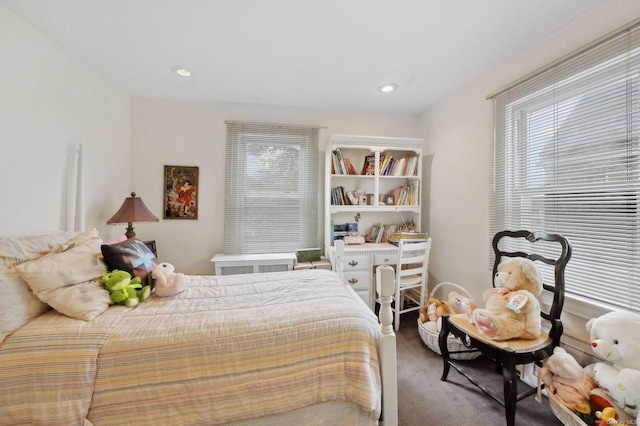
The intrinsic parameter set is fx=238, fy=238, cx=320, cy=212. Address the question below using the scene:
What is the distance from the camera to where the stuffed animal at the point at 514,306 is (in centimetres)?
144

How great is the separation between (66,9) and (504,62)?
3.12 metres

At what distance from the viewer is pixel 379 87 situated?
240 cm

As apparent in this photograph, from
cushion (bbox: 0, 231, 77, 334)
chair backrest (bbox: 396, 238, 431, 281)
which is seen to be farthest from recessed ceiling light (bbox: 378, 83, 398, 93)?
cushion (bbox: 0, 231, 77, 334)

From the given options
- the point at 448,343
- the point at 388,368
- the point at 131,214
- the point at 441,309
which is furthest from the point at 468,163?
the point at 131,214

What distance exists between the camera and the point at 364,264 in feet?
8.46

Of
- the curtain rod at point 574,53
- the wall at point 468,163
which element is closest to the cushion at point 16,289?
the wall at point 468,163

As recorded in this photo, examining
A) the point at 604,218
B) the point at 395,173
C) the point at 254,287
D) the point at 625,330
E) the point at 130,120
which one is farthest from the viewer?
the point at 395,173

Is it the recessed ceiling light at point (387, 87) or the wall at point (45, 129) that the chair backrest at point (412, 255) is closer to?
the recessed ceiling light at point (387, 87)

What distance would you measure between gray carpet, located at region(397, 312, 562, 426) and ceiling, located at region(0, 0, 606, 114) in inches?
96.6

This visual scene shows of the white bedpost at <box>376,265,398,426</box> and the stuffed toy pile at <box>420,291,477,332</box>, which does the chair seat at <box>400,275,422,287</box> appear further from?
the white bedpost at <box>376,265,398,426</box>

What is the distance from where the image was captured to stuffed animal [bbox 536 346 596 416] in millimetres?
1177

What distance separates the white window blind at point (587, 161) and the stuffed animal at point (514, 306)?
0.95 feet

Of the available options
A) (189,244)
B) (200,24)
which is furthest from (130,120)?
(200,24)

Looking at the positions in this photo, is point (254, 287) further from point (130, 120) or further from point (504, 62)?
point (504, 62)
